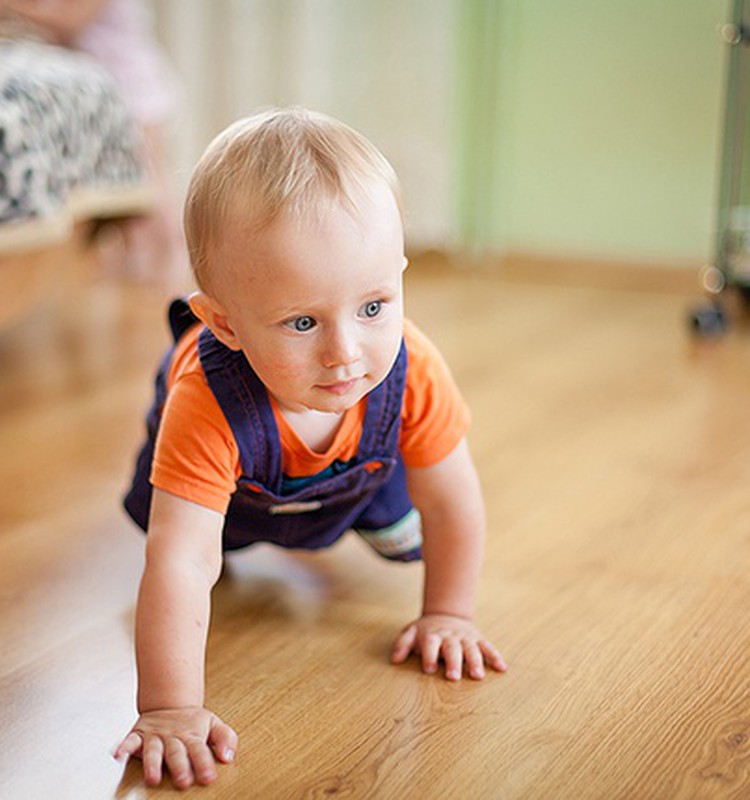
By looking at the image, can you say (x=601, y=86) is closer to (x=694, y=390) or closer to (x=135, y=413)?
(x=694, y=390)

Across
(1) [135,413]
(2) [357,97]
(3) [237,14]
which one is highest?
(3) [237,14]

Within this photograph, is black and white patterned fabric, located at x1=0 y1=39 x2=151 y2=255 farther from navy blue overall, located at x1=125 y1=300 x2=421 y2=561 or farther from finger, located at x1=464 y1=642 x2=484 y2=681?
finger, located at x1=464 y1=642 x2=484 y2=681

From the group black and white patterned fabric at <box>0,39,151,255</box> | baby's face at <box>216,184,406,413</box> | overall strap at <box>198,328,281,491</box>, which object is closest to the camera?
baby's face at <box>216,184,406,413</box>

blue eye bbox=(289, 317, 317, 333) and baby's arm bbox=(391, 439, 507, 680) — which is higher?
blue eye bbox=(289, 317, 317, 333)

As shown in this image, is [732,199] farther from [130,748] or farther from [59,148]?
[130,748]

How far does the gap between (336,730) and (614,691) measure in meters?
0.21

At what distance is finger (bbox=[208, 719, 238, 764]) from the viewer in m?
0.79

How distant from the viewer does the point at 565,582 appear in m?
1.08

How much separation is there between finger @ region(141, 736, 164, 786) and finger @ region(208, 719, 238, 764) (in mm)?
35

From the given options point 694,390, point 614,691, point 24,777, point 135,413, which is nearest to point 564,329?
point 694,390

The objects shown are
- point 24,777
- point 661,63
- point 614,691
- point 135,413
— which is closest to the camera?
point 24,777

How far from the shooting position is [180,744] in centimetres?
78

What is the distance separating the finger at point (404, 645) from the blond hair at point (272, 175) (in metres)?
0.33

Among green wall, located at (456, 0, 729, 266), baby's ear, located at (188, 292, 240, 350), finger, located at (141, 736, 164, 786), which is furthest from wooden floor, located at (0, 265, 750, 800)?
green wall, located at (456, 0, 729, 266)
